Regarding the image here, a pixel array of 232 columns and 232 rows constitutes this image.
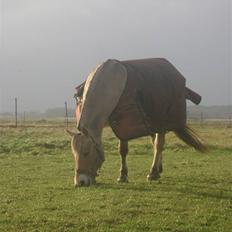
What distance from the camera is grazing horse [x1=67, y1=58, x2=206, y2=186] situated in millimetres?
11242

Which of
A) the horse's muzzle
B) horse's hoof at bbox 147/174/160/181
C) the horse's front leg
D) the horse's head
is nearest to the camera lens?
the horse's head

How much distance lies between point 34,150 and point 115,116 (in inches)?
480

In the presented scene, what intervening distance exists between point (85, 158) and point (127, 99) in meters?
1.69

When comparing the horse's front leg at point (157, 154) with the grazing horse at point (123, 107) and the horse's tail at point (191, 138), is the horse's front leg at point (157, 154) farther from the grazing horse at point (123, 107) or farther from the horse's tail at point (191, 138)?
the horse's tail at point (191, 138)

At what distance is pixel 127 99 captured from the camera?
11.8 meters

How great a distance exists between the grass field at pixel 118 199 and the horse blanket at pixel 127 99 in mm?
1329

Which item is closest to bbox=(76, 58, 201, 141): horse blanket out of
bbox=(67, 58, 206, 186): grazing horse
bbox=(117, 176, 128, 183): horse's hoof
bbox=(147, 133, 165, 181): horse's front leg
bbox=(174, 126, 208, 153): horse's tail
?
bbox=(67, 58, 206, 186): grazing horse

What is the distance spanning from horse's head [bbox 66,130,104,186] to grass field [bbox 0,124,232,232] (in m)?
0.28

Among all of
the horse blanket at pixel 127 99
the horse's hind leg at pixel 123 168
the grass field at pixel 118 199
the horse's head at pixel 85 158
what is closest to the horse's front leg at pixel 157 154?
the grass field at pixel 118 199

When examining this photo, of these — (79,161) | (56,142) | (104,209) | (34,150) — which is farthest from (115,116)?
(56,142)

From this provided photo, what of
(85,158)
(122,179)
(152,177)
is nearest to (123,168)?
(122,179)

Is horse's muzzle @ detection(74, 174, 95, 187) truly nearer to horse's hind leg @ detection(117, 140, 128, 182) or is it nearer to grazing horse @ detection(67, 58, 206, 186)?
grazing horse @ detection(67, 58, 206, 186)

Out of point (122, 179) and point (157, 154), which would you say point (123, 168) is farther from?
point (157, 154)

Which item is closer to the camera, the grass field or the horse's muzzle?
the grass field
